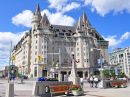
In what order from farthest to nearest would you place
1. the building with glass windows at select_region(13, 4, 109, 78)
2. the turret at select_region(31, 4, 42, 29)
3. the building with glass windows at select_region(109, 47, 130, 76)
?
the building with glass windows at select_region(109, 47, 130, 76), the turret at select_region(31, 4, 42, 29), the building with glass windows at select_region(13, 4, 109, 78)

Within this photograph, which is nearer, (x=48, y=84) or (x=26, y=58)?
(x=48, y=84)

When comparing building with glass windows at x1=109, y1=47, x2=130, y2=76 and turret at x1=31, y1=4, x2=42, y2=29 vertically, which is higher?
Result: turret at x1=31, y1=4, x2=42, y2=29

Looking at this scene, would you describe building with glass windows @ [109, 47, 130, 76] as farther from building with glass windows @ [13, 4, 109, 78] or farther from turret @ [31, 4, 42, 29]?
turret @ [31, 4, 42, 29]

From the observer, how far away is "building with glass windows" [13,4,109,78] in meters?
77.6

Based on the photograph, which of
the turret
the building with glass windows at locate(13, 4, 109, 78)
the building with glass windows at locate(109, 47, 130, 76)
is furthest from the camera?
the building with glass windows at locate(109, 47, 130, 76)

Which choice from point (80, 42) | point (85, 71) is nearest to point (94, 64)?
point (85, 71)

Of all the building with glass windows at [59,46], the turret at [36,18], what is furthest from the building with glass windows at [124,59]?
the turret at [36,18]

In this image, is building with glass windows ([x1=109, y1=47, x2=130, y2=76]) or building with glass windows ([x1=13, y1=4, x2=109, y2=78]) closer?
building with glass windows ([x1=13, y1=4, x2=109, y2=78])

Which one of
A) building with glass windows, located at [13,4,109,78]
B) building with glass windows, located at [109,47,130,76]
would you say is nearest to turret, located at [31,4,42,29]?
building with glass windows, located at [13,4,109,78]

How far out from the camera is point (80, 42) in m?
83.4

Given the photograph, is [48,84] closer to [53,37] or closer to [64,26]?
[53,37]

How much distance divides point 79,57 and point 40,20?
28.9 metres

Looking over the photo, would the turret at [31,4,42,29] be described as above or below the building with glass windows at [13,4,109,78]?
above

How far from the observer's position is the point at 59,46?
83688 millimetres
